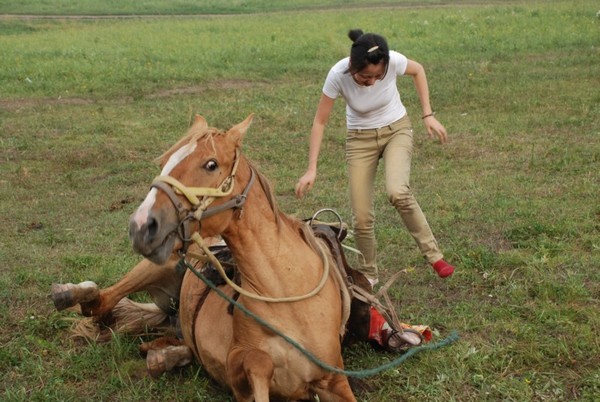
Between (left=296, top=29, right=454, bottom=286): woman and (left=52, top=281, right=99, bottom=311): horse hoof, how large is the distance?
157 cm

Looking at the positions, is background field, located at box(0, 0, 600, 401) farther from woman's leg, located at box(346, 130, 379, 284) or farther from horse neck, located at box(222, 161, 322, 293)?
horse neck, located at box(222, 161, 322, 293)

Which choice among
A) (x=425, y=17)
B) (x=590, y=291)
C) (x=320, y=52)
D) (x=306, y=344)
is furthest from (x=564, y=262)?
(x=425, y=17)

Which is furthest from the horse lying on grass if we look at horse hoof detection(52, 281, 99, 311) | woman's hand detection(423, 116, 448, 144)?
woman's hand detection(423, 116, 448, 144)

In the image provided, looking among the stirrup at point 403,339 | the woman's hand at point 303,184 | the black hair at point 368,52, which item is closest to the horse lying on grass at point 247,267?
the stirrup at point 403,339

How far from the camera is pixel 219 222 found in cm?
332

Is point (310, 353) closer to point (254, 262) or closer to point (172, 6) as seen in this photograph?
point (254, 262)

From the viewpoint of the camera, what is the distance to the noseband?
3.13 m

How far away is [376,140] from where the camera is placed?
17.2ft

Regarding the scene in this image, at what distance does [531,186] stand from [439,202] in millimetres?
1038

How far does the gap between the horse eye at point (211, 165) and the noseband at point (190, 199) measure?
74 millimetres

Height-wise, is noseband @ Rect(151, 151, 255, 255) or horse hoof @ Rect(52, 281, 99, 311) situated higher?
noseband @ Rect(151, 151, 255, 255)

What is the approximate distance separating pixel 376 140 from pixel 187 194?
7.75ft

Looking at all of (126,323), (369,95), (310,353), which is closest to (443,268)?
→ (369,95)

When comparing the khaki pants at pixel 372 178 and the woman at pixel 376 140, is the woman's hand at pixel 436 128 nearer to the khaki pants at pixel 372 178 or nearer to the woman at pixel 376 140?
the woman at pixel 376 140
